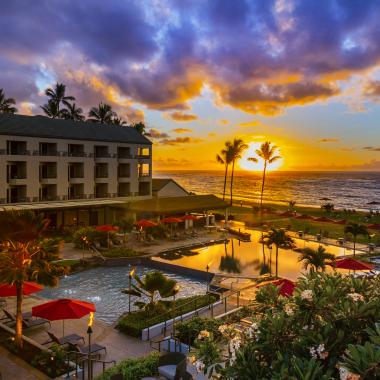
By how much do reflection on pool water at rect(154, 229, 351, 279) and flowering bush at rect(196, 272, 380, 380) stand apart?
73.9 ft

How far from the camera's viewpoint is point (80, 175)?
5019 cm

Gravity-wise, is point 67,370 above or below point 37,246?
below

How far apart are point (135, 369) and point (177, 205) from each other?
36262 mm

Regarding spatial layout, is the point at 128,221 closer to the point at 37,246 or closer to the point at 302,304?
the point at 37,246

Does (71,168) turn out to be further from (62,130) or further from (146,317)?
(146,317)

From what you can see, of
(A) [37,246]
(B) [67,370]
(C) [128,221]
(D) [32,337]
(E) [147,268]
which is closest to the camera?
(B) [67,370]

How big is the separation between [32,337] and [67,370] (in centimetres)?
467

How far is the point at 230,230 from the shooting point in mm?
48281

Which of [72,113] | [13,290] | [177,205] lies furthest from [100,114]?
[13,290]

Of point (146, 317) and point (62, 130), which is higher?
point (62, 130)

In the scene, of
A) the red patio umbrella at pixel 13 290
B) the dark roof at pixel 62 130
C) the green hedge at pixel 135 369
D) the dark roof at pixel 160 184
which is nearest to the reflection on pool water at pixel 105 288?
the red patio umbrella at pixel 13 290

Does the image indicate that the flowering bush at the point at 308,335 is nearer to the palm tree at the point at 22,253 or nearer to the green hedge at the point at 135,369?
the green hedge at the point at 135,369

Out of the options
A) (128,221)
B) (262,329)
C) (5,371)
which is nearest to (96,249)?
(128,221)

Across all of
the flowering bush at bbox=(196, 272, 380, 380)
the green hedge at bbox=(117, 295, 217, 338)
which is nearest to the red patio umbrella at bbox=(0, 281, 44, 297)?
the green hedge at bbox=(117, 295, 217, 338)
